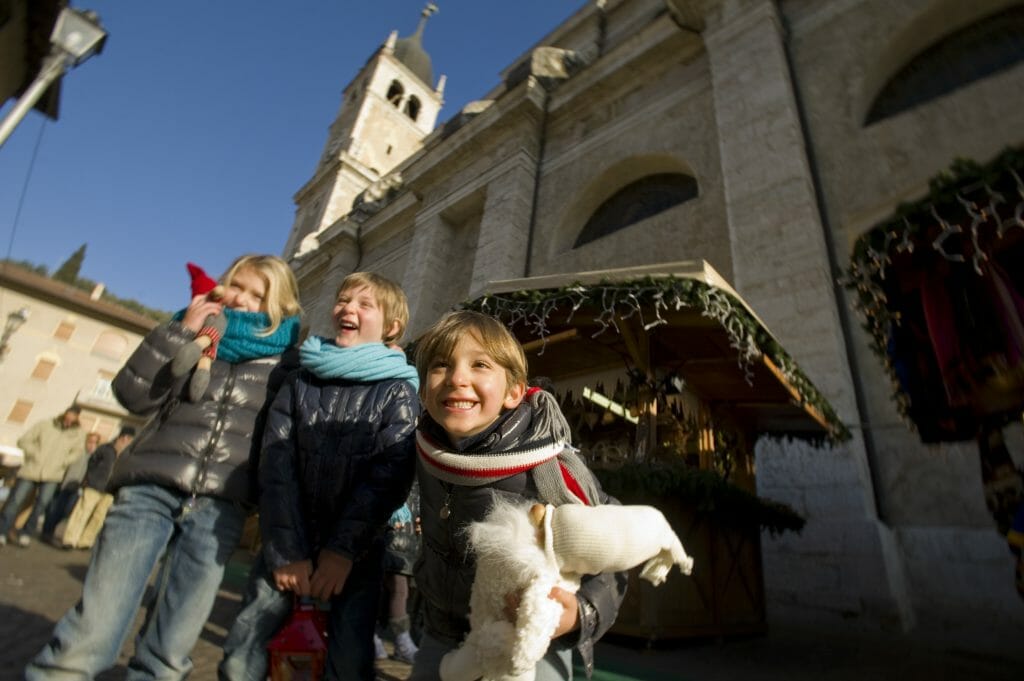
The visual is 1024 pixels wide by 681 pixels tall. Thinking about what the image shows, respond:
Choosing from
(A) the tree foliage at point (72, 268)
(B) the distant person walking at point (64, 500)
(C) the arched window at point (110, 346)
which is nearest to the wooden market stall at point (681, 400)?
(B) the distant person walking at point (64, 500)

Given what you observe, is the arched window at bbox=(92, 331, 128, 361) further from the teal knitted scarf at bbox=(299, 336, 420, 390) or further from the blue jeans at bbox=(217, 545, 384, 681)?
the blue jeans at bbox=(217, 545, 384, 681)

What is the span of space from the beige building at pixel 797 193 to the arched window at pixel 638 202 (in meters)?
0.05

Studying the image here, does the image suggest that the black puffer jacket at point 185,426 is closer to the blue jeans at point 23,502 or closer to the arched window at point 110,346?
the blue jeans at point 23,502

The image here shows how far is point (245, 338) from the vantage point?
216cm

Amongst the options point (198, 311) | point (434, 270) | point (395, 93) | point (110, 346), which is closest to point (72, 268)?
point (110, 346)

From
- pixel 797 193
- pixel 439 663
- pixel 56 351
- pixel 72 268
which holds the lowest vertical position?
pixel 439 663

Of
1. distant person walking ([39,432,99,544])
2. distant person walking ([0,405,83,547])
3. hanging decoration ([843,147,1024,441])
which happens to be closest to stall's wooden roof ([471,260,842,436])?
hanging decoration ([843,147,1024,441])

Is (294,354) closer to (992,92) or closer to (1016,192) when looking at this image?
(1016,192)

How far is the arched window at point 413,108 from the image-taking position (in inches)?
1192

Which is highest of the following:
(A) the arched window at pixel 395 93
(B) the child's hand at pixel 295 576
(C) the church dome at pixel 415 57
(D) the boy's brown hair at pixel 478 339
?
(C) the church dome at pixel 415 57

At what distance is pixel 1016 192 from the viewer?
2459mm

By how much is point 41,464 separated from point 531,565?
9.17 metres

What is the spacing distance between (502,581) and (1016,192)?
322 centimetres

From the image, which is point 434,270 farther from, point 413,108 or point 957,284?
point 413,108
